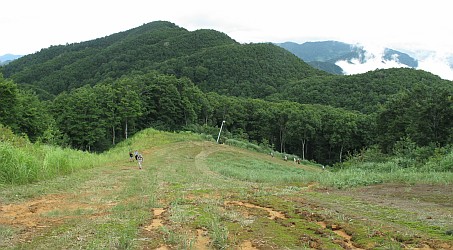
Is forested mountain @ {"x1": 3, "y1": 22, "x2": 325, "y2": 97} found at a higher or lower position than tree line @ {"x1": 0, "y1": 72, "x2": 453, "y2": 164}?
higher

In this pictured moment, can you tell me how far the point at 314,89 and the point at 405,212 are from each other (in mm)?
107021

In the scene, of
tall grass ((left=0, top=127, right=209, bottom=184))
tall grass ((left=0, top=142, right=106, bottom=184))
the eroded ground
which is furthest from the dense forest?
the eroded ground

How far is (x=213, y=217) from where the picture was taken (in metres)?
7.64

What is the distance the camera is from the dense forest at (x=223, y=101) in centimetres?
4228

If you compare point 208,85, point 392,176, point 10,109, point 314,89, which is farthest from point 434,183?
point 208,85

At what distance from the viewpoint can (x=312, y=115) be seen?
6988 centimetres

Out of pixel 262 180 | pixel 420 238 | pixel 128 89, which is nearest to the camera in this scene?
pixel 420 238

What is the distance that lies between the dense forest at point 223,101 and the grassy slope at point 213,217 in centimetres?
1628

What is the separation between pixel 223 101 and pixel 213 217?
68.7 m

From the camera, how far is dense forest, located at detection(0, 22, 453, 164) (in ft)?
139

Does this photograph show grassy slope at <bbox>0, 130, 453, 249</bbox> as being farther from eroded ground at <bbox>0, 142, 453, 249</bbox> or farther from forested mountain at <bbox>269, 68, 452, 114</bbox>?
forested mountain at <bbox>269, 68, 452, 114</bbox>

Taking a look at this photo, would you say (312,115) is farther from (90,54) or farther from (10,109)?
(90,54)

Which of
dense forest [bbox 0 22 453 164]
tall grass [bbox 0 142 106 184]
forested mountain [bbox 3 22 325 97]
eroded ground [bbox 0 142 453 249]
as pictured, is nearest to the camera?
eroded ground [bbox 0 142 453 249]

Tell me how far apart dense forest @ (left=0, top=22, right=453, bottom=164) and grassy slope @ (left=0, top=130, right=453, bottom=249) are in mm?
16277
